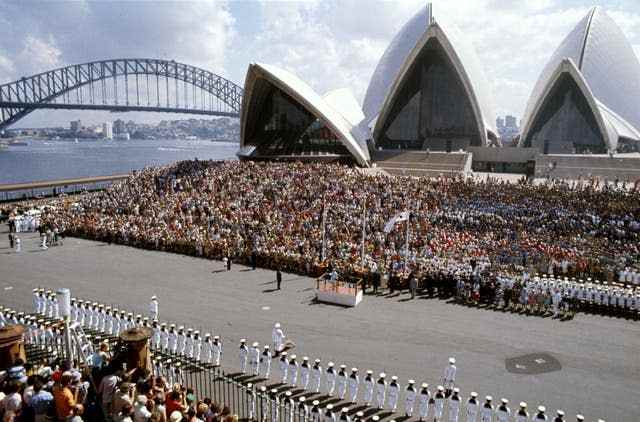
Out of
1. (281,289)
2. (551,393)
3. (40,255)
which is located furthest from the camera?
(40,255)

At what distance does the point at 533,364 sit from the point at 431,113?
130 feet

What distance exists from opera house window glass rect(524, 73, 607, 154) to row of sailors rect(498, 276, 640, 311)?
32.7m

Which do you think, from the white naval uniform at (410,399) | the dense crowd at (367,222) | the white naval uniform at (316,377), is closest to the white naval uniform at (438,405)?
the white naval uniform at (410,399)

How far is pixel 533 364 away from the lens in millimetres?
10688

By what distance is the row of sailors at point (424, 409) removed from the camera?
782 cm

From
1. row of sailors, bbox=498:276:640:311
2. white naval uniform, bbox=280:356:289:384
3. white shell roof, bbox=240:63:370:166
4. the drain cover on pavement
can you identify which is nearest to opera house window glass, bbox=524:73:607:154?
white shell roof, bbox=240:63:370:166

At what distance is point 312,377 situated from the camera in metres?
9.89

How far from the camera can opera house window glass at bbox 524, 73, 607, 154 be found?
4291 centimetres

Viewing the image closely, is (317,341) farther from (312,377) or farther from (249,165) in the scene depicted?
(249,165)

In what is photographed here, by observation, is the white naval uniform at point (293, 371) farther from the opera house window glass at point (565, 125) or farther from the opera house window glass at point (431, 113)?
the opera house window glass at point (565, 125)

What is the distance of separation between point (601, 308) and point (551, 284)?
1.60 meters

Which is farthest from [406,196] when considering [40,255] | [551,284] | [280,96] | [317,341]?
[280,96]

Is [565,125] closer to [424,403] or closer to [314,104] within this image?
[314,104]

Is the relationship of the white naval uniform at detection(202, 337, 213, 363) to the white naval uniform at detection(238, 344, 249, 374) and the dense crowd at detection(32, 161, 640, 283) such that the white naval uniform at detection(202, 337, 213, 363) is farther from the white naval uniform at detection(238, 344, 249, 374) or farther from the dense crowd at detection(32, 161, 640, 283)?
the dense crowd at detection(32, 161, 640, 283)
